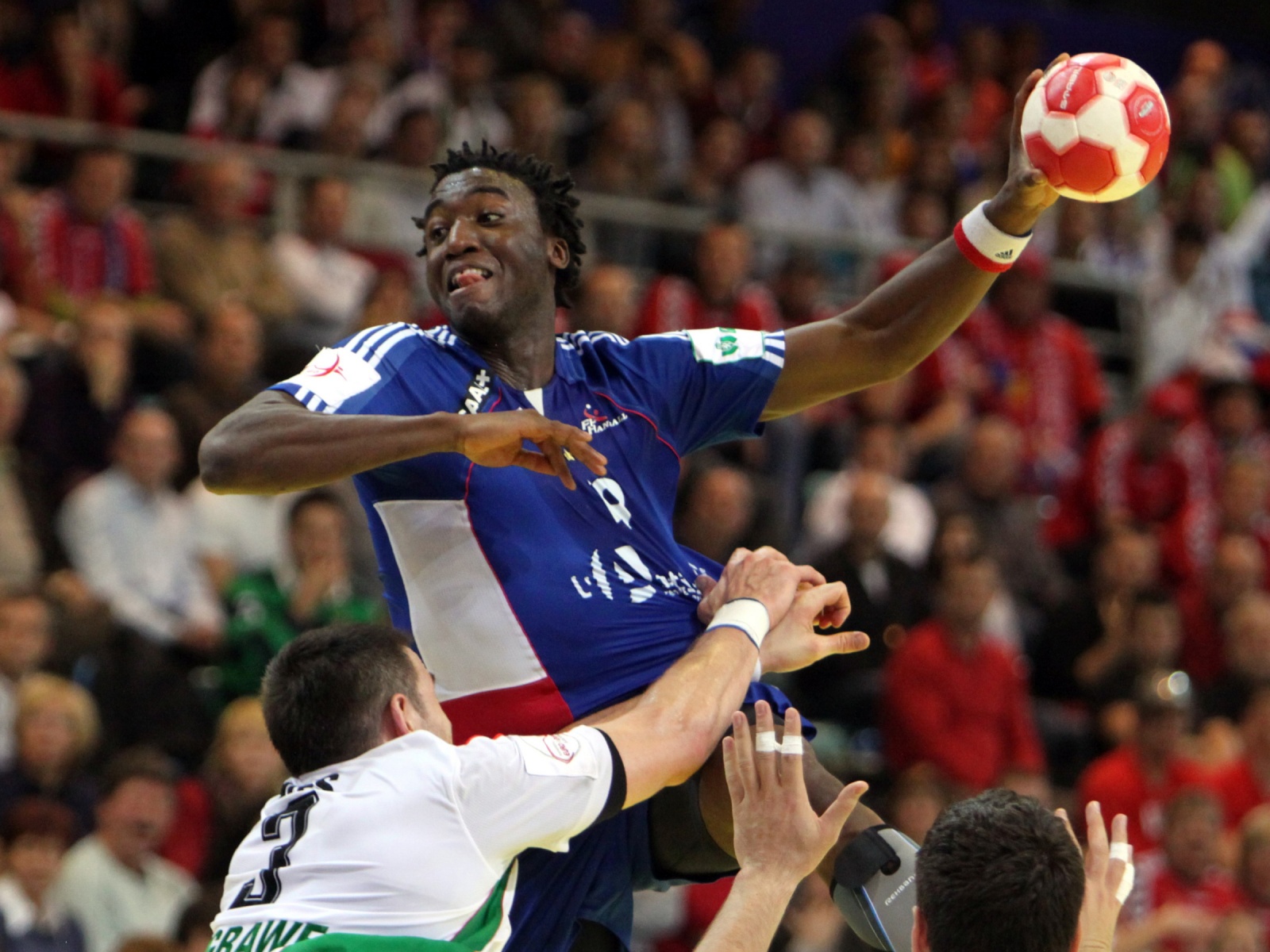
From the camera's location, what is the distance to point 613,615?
4.62 m

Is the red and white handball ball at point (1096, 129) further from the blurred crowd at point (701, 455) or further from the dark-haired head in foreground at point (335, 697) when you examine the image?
the blurred crowd at point (701, 455)

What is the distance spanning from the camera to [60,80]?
11602mm

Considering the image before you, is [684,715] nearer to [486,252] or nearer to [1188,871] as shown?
[486,252]

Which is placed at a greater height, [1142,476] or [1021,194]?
[1021,194]

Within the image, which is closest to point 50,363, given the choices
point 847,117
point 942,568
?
point 942,568

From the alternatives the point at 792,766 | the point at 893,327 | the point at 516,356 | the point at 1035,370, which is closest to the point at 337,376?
the point at 516,356

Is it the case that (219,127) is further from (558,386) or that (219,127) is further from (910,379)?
(558,386)

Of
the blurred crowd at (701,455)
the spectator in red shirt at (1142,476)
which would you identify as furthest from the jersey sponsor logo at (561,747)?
the spectator in red shirt at (1142,476)

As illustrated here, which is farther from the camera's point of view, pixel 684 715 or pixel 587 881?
pixel 587 881

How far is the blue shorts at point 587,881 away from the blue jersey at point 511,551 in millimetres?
319

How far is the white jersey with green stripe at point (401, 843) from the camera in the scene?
3686 millimetres

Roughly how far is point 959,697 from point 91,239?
5448mm

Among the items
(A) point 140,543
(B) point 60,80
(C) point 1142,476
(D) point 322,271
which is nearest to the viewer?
(A) point 140,543

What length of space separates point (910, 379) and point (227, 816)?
619cm
